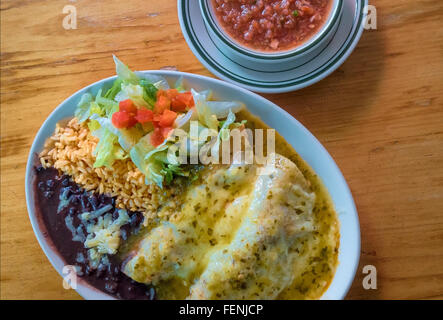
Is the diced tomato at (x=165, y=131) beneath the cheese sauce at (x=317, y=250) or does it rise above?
above

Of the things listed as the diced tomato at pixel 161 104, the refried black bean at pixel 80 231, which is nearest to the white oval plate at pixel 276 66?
the diced tomato at pixel 161 104

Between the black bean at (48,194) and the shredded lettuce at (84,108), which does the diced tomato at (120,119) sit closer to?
the shredded lettuce at (84,108)

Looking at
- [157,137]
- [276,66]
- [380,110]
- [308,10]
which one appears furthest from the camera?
[380,110]

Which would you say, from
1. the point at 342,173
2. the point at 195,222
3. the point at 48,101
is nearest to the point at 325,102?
the point at 342,173

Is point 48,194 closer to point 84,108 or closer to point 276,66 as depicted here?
point 84,108

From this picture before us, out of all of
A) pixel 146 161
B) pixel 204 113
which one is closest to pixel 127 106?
pixel 146 161
